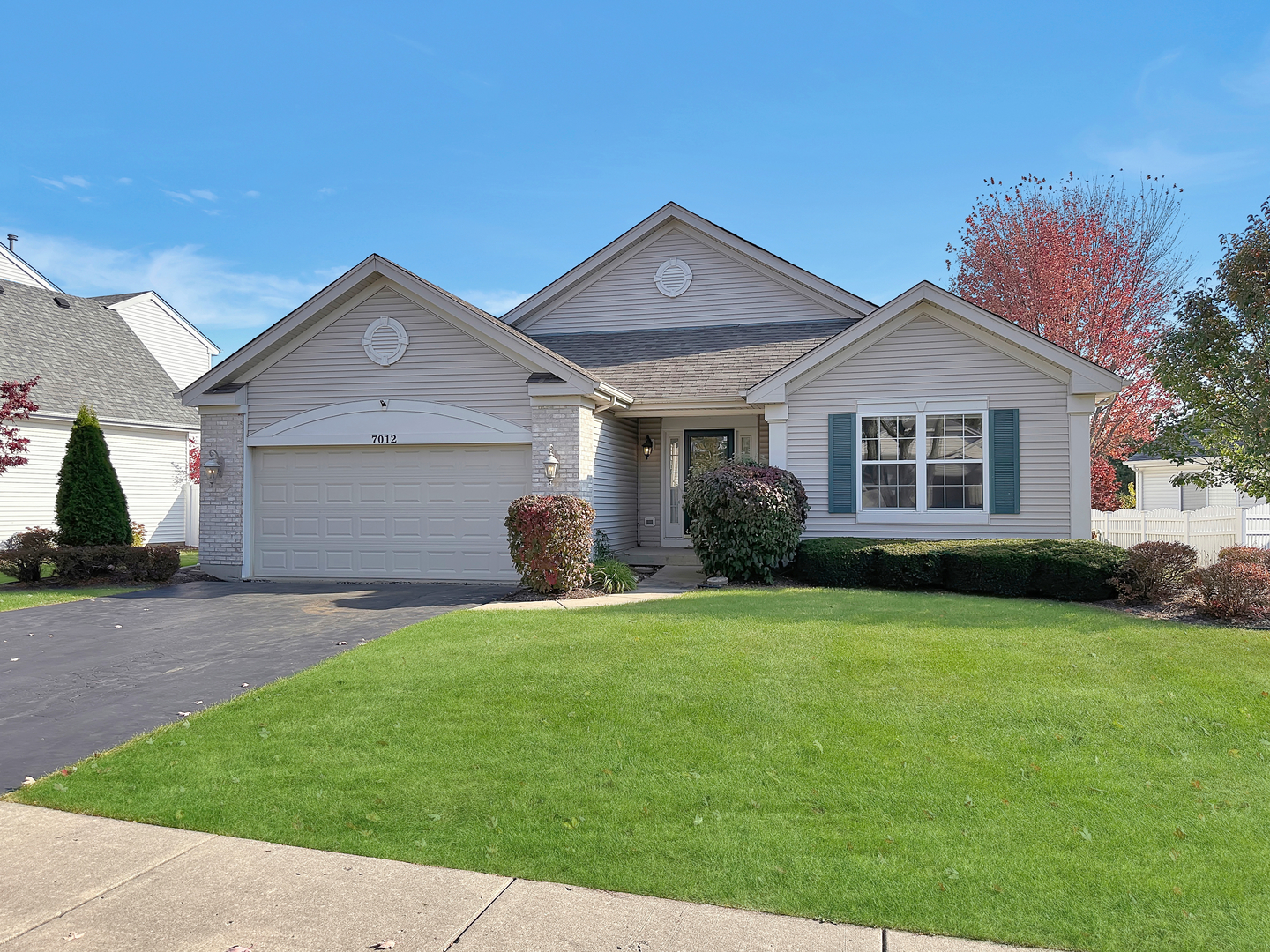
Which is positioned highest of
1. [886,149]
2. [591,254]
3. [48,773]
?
[886,149]

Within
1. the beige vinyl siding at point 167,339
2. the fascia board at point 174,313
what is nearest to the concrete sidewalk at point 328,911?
the beige vinyl siding at point 167,339

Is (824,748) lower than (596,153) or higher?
lower

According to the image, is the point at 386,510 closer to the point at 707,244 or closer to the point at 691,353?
the point at 691,353

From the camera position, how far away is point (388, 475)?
14.1 m

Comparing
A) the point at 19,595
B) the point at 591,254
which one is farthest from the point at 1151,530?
the point at 19,595

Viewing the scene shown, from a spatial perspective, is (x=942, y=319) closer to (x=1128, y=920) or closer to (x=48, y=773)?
(x=1128, y=920)

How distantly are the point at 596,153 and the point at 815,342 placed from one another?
599 cm

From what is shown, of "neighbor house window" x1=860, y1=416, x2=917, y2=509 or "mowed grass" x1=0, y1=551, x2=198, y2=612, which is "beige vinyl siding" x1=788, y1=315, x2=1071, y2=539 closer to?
"neighbor house window" x1=860, y1=416, x2=917, y2=509

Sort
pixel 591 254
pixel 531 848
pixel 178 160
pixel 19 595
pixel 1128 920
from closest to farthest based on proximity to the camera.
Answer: pixel 1128 920 → pixel 531 848 → pixel 19 595 → pixel 591 254 → pixel 178 160

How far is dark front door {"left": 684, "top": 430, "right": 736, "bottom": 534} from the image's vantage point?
16.4m

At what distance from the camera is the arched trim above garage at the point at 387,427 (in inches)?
537

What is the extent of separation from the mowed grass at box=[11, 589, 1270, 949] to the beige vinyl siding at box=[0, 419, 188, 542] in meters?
16.0

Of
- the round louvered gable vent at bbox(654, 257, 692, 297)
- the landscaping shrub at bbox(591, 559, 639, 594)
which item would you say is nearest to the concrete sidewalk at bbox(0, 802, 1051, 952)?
the landscaping shrub at bbox(591, 559, 639, 594)

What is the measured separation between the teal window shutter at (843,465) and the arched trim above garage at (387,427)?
516 cm
